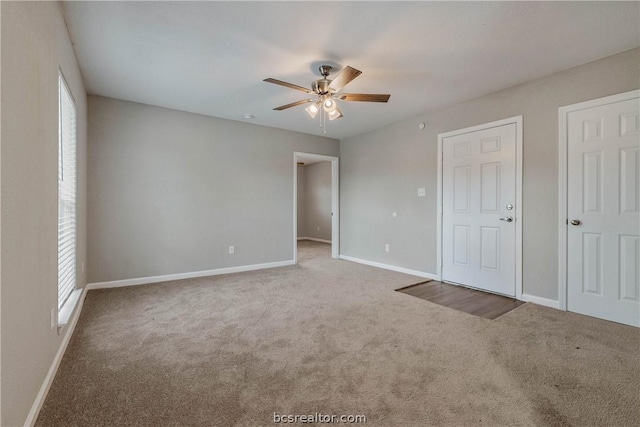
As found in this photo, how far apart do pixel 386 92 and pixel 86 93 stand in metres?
3.79

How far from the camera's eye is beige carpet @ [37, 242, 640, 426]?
156 centimetres

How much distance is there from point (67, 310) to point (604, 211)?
16.2 ft

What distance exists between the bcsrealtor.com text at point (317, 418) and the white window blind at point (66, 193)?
2045 mm

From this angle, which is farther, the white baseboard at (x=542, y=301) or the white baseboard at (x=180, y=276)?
the white baseboard at (x=180, y=276)

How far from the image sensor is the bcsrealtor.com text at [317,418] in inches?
58.5

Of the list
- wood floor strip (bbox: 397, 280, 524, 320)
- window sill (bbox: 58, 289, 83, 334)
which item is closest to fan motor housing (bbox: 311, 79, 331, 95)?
wood floor strip (bbox: 397, 280, 524, 320)

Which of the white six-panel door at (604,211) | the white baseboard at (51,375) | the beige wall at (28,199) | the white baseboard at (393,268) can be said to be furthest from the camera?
the white baseboard at (393,268)

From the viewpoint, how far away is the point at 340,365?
2.00 metres

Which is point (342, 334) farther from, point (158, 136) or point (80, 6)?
point (158, 136)

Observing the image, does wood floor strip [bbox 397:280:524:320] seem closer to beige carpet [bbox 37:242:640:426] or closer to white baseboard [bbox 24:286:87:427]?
beige carpet [bbox 37:242:640:426]

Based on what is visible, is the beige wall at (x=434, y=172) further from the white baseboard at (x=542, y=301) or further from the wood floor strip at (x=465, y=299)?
the wood floor strip at (x=465, y=299)

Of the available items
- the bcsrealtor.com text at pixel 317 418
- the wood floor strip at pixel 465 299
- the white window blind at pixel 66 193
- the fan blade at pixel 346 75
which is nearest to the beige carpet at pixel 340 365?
the bcsrealtor.com text at pixel 317 418

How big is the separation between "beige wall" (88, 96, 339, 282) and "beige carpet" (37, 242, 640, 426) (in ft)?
3.03

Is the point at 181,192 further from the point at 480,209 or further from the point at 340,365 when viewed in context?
the point at 480,209
